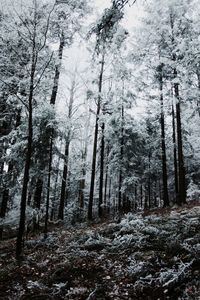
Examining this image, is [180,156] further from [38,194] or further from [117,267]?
[117,267]

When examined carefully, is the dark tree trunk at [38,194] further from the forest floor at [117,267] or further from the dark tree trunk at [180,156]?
the dark tree trunk at [180,156]

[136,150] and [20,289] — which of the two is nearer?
[20,289]

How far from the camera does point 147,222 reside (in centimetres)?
1216

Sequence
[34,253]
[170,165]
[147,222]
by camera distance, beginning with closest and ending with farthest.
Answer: [34,253] < [147,222] < [170,165]

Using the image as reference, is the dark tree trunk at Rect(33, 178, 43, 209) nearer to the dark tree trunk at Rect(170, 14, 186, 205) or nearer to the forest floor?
the forest floor

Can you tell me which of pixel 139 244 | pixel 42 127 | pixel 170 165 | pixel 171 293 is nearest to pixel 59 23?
pixel 42 127

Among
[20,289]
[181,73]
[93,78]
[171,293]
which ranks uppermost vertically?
[93,78]

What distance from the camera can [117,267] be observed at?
7.82 m

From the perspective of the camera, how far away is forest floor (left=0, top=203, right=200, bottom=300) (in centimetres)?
627

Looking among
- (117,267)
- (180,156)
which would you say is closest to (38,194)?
(180,156)

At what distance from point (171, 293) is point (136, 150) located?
19.6 metres

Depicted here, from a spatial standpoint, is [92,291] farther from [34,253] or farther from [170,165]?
[170,165]

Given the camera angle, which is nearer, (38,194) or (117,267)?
(117,267)

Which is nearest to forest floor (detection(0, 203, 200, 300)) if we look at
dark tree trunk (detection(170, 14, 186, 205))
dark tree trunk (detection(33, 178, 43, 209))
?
dark tree trunk (detection(33, 178, 43, 209))
